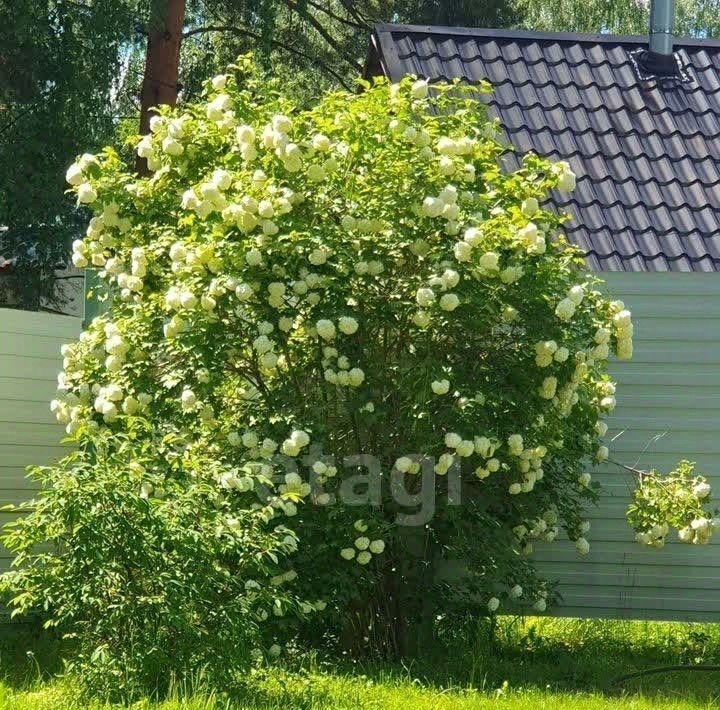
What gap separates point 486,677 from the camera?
6.60m

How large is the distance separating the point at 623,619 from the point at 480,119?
10.1 feet

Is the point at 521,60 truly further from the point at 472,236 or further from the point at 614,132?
the point at 472,236

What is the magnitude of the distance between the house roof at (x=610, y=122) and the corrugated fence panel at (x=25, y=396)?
2876mm

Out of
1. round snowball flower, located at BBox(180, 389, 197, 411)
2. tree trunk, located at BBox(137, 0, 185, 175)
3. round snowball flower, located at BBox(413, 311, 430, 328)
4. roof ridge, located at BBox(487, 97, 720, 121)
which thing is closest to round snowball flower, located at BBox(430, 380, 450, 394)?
round snowball flower, located at BBox(413, 311, 430, 328)

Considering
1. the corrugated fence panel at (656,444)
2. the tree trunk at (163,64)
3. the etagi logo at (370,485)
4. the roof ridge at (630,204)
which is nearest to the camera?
the etagi logo at (370,485)

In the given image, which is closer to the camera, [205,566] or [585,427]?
[205,566]

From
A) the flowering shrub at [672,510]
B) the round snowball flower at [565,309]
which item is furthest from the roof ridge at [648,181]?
the round snowball flower at [565,309]

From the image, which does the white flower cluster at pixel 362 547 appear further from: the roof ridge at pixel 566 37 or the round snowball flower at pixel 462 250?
the roof ridge at pixel 566 37

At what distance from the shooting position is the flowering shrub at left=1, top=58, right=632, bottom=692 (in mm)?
6340

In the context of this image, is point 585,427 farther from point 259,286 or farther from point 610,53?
point 610,53

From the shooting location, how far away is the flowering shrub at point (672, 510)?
724 cm

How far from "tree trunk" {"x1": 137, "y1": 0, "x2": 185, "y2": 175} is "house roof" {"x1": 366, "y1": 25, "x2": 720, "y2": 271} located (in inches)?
213

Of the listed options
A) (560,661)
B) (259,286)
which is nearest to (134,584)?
(259,286)

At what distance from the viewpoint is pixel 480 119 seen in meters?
7.41
